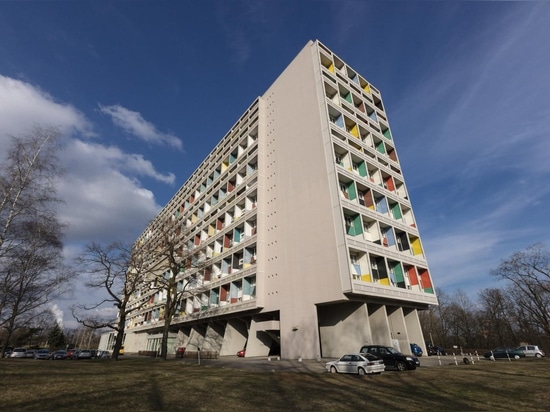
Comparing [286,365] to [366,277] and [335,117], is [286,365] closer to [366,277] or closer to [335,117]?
[366,277]

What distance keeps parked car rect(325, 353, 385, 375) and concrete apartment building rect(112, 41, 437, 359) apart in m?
6.52

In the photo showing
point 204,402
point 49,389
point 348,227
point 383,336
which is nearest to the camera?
point 204,402

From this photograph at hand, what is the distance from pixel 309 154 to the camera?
32.0 m

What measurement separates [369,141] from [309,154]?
10652 mm

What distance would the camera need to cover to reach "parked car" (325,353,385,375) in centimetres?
1689

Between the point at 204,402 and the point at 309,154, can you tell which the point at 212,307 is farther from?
the point at 204,402

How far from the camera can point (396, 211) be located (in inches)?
1391

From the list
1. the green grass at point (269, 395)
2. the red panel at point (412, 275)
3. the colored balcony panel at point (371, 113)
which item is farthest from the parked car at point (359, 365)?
the colored balcony panel at point (371, 113)

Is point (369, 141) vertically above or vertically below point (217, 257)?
above

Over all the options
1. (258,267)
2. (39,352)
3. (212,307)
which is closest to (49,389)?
(258,267)

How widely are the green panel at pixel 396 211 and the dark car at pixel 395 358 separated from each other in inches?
737

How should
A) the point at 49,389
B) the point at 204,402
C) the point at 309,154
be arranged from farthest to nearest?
the point at 309,154, the point at 49,389, the point at 204,402

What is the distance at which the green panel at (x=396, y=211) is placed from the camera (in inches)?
1375

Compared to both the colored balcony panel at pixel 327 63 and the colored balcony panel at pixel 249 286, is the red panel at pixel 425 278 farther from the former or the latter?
the colored balcony panel at pixel 327 63
